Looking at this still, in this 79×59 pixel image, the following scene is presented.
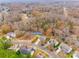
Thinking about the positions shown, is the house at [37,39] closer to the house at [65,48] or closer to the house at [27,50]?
the house at [27,50]

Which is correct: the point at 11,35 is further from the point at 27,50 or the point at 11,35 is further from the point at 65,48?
the point at 65,48

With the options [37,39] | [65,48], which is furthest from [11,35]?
[65,48]

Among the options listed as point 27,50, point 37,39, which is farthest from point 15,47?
point 37,39

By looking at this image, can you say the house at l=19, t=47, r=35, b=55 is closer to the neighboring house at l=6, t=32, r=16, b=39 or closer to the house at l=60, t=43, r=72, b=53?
the neighboring house at l=6, t=32, r=16, b=39

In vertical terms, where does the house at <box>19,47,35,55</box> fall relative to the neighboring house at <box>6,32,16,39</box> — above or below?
below

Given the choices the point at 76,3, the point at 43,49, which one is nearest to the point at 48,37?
the point at 43,49

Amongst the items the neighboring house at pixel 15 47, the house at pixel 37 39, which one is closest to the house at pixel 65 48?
the house at pixel 37 39

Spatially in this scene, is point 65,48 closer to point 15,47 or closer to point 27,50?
point 27,50

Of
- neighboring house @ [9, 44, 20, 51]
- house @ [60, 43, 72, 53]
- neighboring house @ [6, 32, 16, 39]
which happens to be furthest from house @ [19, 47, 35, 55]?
house @ [60, 43, 72, 53]

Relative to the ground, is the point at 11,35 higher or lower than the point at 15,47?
higher

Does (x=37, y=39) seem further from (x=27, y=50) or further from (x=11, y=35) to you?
(x=11, y=35)

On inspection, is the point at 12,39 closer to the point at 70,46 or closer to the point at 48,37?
the point at 48,37
